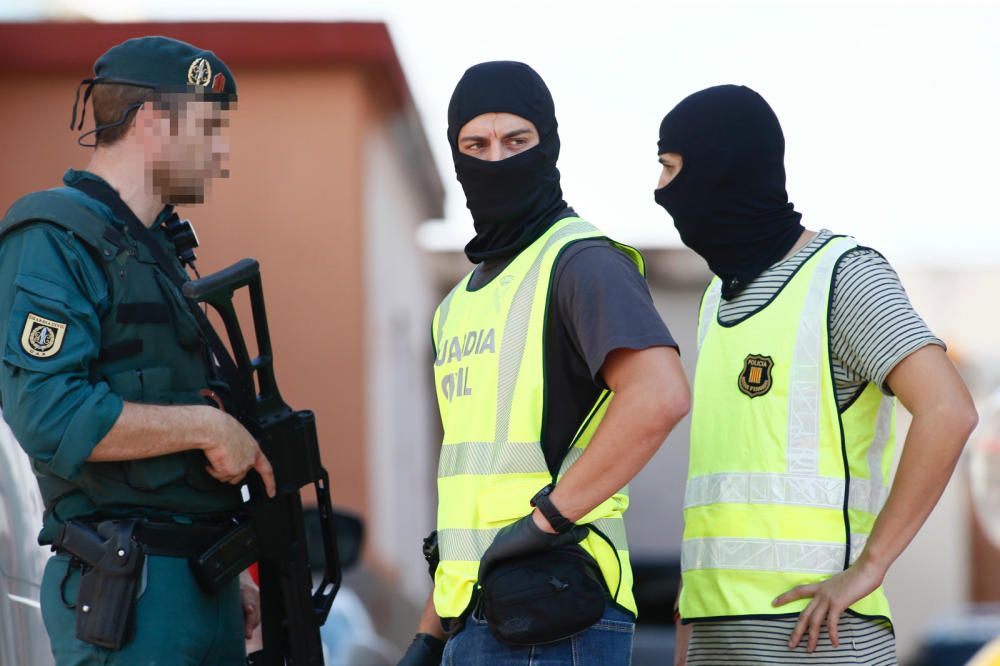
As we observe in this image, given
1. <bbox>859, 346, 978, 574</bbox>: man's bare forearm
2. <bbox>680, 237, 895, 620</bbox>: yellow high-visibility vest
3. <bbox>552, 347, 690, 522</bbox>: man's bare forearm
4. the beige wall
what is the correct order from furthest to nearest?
the beige wall, <bbox>680, 237, 895, 620</bbox>: yellow high-visibility vest, <bbox>859, 346, 978, 574</bbox>: man's bare forearm, <bbox>552, 347, 690, 522</bbox>: man's bare forearm

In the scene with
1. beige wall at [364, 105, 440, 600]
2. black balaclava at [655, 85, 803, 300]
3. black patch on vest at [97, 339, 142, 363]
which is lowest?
beige wall at [364, 105, 440, 600]

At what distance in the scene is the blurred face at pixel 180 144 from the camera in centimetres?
271

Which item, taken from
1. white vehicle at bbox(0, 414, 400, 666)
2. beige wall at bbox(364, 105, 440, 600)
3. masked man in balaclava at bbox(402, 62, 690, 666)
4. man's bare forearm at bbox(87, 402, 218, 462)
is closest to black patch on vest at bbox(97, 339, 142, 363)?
man's bare forearm at bbox(87, 402, 218, 462)

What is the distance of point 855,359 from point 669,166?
0.62 meters

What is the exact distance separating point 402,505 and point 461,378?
8447 millimetres

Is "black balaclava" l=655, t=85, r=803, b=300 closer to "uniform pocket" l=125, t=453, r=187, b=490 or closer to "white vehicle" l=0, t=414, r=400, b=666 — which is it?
"uniform pocket" l=125, t=453, r=187, b=490

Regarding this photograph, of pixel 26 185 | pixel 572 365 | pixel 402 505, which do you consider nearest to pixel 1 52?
pixel 26 185

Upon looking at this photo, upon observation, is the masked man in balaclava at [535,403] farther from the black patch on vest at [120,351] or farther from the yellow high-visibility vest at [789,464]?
the black patch on vest at [120,351]

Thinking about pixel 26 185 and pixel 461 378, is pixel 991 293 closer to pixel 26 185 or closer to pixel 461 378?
pixel 26 185

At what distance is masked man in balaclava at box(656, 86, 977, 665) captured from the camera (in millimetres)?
2430

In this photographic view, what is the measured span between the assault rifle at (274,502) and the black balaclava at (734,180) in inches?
38.4

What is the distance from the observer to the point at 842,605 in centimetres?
242

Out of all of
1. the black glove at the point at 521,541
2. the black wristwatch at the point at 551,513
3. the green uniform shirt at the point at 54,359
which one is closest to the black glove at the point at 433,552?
the black glove at the point at 521,541

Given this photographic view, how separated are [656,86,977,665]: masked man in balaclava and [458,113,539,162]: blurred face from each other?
1.23ft
